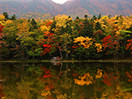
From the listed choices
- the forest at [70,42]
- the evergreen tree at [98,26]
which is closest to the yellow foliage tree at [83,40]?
the forest at [70,42]

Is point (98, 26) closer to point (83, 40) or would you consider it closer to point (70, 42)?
point (83, 40)

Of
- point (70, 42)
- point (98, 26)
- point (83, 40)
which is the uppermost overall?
point (98, 26)

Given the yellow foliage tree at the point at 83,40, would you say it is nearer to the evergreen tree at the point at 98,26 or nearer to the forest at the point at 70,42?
the forest at the point at 70,42

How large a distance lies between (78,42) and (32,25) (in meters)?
16.3

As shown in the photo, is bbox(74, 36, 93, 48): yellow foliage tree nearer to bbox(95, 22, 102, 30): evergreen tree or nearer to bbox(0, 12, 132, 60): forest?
bbox(0, 12, 132, 60): forest

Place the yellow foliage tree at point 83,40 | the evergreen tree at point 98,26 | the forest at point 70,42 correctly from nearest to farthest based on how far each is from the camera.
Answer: the yellow foliage tree at point 83,40 → the forest at point 70,42 → the evergreen tree at point 98,26

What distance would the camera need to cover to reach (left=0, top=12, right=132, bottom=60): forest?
A: 156ft

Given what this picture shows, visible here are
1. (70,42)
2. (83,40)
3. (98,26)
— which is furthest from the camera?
(98,26)

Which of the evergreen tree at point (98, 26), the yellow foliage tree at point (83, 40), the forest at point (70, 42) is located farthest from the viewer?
the evergreen tree at point (98, 26)

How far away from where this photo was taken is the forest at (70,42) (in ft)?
156

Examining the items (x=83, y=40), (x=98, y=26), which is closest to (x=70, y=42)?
(x=83, y=40)

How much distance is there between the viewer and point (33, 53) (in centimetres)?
4741

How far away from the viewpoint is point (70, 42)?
159ft

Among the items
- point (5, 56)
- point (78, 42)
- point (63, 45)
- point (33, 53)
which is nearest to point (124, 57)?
point (78, 42)
